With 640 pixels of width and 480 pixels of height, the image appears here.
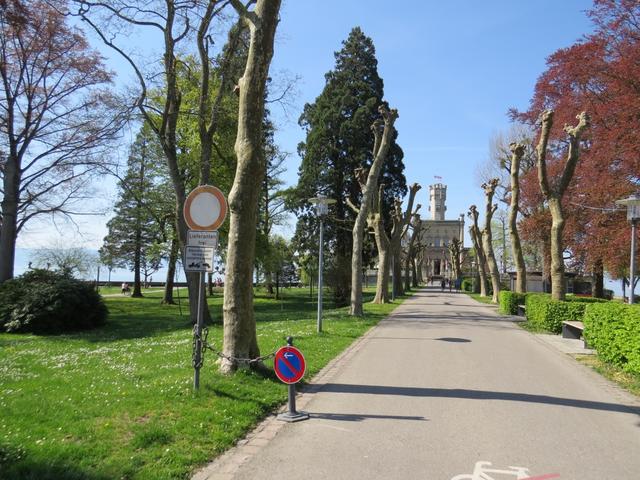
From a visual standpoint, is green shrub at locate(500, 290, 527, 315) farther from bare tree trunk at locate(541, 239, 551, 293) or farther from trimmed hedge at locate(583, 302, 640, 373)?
trimmed hedge at locate(583, 302, 640, 373)

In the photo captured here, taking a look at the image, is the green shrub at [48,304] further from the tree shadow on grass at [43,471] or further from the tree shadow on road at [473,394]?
the tree shadow on grass at [43,471]

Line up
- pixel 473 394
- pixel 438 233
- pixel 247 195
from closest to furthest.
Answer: pixel 473 394 → pixel 247 195 → pixel 438 233

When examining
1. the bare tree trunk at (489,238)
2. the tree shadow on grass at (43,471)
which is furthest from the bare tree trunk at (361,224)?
the tree shadow on grass at (43,471)

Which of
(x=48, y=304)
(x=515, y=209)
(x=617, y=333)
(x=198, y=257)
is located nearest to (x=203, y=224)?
(x=198, y=257)

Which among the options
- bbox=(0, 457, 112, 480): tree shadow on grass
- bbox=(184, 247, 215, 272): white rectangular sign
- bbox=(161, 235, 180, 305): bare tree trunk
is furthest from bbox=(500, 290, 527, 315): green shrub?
bbox=(0, 457, 112, 480): tree shadow on grass

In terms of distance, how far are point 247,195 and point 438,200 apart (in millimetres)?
131884

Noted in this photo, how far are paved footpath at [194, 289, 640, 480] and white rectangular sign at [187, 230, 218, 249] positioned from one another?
2.56 m

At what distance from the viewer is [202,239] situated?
752cm

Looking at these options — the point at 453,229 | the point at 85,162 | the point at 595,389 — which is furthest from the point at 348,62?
the point at 453,229

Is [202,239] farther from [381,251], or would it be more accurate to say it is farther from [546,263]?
[546,263]

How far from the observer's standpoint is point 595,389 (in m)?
8.56

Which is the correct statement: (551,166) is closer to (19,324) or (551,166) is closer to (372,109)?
(372,109)

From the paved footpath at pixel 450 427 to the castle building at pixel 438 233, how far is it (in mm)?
106273

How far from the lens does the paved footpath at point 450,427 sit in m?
4.93
